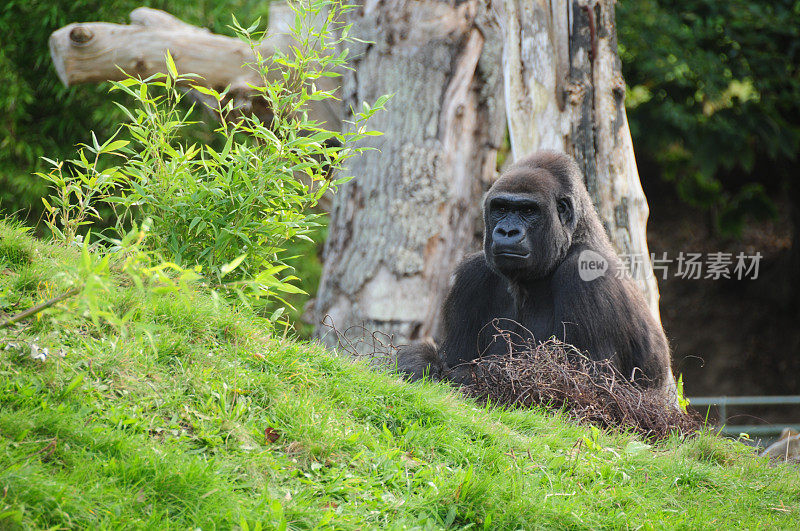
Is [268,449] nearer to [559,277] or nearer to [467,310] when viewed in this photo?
[559,277]

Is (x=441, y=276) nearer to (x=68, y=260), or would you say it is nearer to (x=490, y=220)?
(x=490, y=220)

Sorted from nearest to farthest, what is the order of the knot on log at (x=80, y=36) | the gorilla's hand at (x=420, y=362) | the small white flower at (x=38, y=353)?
the small white flower at (x=38, y=353)
the gorilla's hand at (x=420, y=362)
the knot on log at (x=80, y=36)

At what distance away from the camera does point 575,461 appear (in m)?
3.33

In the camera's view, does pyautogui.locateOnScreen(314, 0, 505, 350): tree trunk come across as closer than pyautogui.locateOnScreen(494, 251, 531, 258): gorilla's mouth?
No

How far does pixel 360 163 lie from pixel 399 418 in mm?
3698

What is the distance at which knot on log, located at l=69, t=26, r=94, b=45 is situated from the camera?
23.7ft

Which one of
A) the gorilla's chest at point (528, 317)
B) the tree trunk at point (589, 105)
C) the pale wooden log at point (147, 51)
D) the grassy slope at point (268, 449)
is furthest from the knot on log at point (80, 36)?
the gorilla's chest at point (528, 317)

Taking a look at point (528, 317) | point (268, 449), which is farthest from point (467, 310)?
point (268, 449)

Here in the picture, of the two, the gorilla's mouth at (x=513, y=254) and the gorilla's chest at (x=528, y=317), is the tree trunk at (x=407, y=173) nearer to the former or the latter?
the gorilla's chest at (x=528, y=317)

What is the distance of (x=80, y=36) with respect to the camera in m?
7.23

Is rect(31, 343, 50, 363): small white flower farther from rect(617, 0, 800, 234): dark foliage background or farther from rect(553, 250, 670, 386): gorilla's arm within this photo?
rect(617, 0, 800, 234): dark foliage background

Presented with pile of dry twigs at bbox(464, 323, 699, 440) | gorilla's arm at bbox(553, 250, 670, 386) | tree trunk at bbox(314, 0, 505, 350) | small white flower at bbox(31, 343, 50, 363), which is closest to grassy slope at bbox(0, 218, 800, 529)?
small white flower at bbox(31, 343, 50, 363)

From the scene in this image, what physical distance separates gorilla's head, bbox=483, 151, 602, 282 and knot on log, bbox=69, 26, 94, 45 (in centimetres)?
437

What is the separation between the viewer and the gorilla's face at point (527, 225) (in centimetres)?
478
